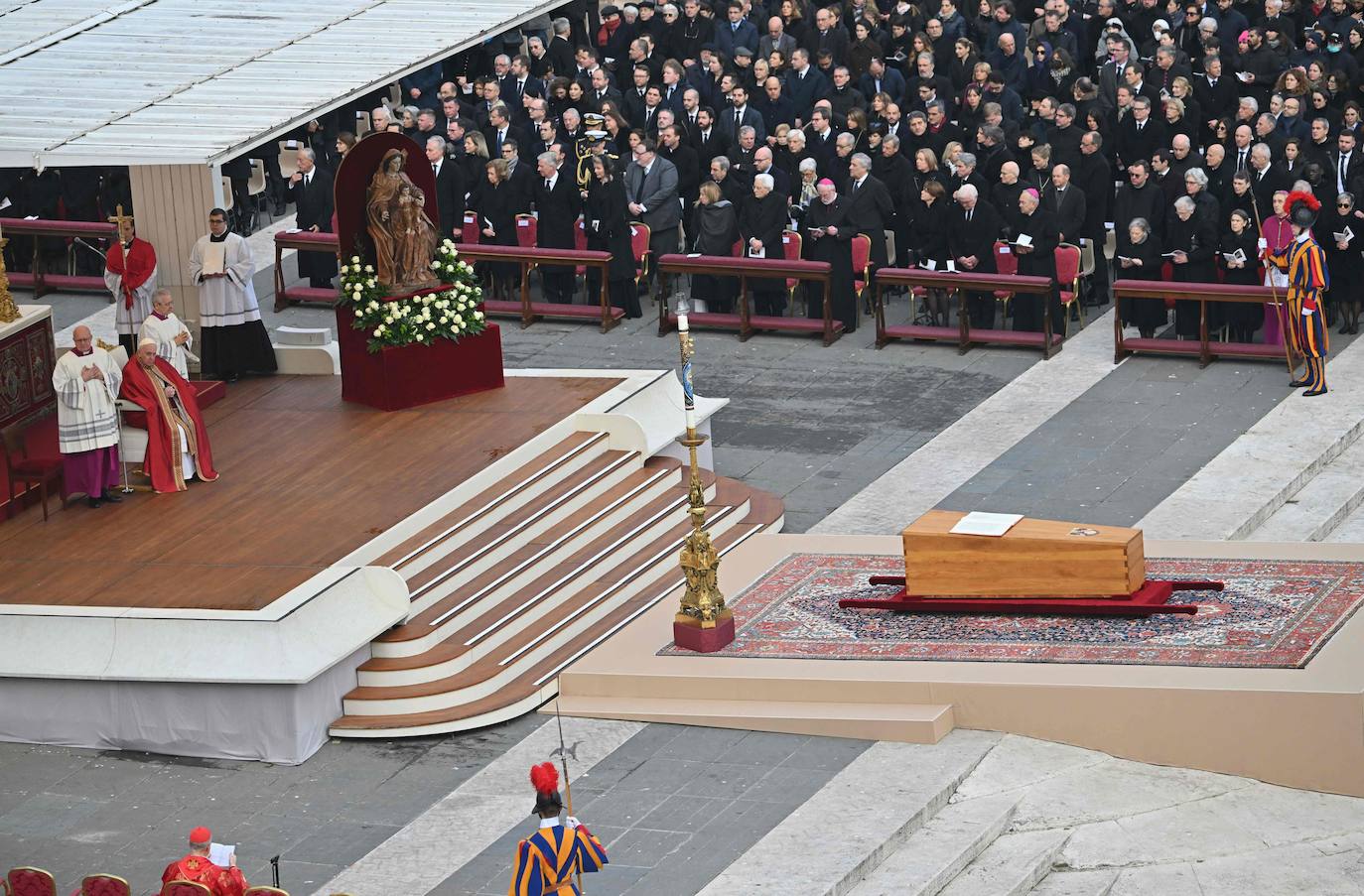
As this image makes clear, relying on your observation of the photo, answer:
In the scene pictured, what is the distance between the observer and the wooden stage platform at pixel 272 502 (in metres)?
15.7

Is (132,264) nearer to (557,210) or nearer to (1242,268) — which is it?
(557,210)

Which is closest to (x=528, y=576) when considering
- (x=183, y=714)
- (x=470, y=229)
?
(x=183, y=714)

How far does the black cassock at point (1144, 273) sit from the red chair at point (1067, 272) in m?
0.38

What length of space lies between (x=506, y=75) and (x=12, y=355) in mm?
9646

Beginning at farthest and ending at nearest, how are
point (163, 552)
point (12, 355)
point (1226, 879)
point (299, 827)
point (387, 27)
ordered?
point (387, 27) < point (12, 355) < point (163, 552) < point (299, 827) < point (1226, 879)

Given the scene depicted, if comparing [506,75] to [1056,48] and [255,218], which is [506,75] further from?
[1056,48]

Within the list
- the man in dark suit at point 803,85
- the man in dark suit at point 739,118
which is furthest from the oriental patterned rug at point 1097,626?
the man in dark suit at point 803,85

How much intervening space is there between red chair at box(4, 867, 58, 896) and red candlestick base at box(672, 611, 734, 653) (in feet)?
15.7

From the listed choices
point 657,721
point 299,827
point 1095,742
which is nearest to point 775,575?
point 657,721

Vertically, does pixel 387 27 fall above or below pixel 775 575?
above

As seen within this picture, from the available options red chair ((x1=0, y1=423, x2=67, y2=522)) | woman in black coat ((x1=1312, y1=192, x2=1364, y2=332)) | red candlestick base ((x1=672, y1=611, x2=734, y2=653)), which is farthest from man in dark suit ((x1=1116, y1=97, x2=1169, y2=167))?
red chair ((x1=0, y1=423, x2=67, y2=522))

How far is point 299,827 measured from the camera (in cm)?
1409

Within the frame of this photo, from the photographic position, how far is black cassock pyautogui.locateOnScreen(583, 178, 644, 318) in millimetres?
23078

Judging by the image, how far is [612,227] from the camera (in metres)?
23.1
